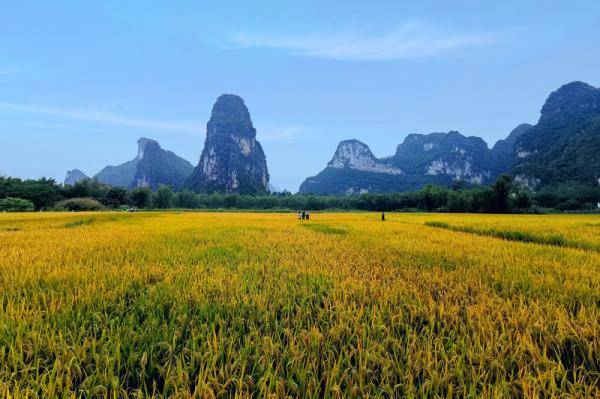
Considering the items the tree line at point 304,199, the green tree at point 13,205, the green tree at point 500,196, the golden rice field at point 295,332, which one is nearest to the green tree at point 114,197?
the tree line at point 304,199

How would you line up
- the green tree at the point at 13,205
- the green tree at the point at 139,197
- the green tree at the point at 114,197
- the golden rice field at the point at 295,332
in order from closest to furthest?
the golden rice field at the point at 295,332 < the green tree at the point at 13,205 < the green tree at the point at 114,197 < the green tree at the point at 139,197

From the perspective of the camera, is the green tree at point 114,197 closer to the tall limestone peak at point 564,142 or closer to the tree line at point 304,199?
the tree line at point 304,199

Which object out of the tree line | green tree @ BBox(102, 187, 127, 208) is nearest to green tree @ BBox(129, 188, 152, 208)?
the tree line

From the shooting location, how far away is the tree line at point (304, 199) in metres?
59.4

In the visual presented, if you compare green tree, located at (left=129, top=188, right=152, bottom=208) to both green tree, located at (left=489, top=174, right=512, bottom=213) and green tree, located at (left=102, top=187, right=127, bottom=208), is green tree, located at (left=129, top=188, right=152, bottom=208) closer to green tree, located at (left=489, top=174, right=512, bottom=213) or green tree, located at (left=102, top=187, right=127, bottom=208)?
green tree, located at (left=102, top=187, right=127, bottom=208)

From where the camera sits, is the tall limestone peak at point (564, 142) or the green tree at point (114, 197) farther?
the tall limestone peak at point (564, 142)

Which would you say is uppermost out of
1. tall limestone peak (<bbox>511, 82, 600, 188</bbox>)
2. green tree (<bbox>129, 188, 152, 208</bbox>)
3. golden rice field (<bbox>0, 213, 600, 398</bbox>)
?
tall limestone peak (<bbox>511, 82, 600, 188</bbox>)

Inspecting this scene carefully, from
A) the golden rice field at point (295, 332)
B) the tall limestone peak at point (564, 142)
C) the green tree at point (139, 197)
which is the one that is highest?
the tall limestone peak at point (564, 142)

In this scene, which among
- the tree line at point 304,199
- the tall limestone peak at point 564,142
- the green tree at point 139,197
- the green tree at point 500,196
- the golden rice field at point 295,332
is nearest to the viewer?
the golden rice field at point 295,332

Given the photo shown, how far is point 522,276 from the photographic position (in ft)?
12.7

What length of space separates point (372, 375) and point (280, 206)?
11025cm

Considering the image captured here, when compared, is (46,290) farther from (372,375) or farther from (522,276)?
(522,276)

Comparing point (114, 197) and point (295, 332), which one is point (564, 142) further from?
point (114, 197)

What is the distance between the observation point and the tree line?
5941 centimetres
